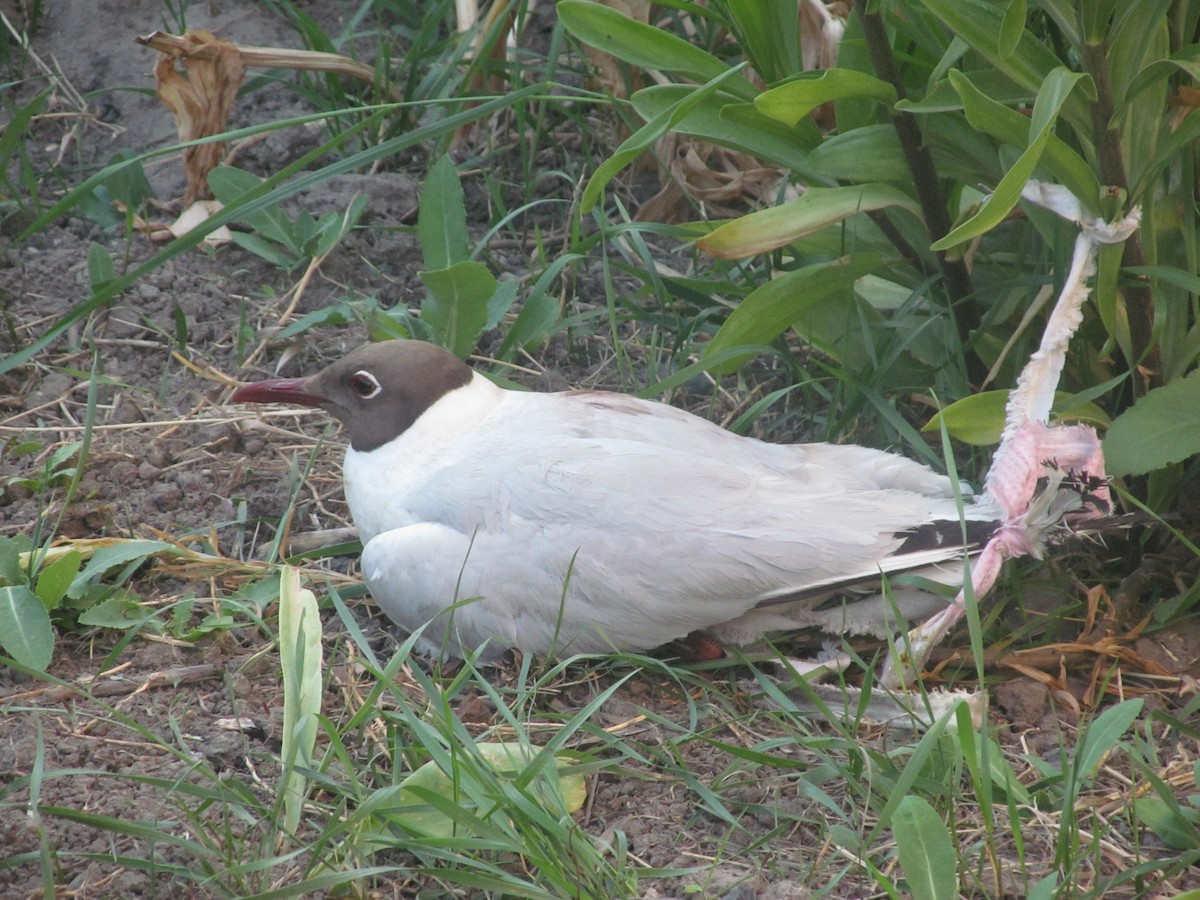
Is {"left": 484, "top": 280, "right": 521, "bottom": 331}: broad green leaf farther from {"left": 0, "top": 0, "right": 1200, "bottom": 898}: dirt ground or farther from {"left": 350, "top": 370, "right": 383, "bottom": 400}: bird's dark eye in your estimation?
{"left": 350, "top": 370, "right": 383, "bottom": 400}: bird's dark eye

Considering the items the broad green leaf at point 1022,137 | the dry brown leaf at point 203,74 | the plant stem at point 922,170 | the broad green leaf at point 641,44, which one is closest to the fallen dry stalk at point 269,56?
the dry brown leaf at point 203,74

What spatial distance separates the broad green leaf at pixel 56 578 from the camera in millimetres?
2686

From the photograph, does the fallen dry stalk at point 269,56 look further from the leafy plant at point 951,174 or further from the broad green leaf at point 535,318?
the leafy plant at point 951,174

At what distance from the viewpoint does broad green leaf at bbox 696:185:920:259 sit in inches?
106

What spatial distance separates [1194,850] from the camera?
2.04 m

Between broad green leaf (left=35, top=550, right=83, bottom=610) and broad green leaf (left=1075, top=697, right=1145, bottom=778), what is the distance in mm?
1956

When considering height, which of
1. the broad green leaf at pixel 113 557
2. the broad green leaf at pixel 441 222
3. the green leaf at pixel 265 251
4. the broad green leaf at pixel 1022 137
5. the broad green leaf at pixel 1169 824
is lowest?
the broad green leaf at pixel 113 557

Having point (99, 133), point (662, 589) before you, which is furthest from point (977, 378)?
point (99, 133)

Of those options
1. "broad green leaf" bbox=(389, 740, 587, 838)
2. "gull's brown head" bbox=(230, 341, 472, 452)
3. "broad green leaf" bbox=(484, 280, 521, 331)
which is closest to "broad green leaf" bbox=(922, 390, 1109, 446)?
"broad green leaf" bbox=(389, 740, 587, 838)

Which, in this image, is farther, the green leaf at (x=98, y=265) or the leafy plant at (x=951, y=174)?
the green leaf at (x=98, y=265)

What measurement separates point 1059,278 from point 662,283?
111 cm

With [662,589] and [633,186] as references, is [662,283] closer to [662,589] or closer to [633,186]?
[633,186]

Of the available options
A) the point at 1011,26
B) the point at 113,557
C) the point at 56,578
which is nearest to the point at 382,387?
the point at 113,557

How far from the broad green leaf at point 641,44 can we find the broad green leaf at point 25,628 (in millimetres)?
1625
